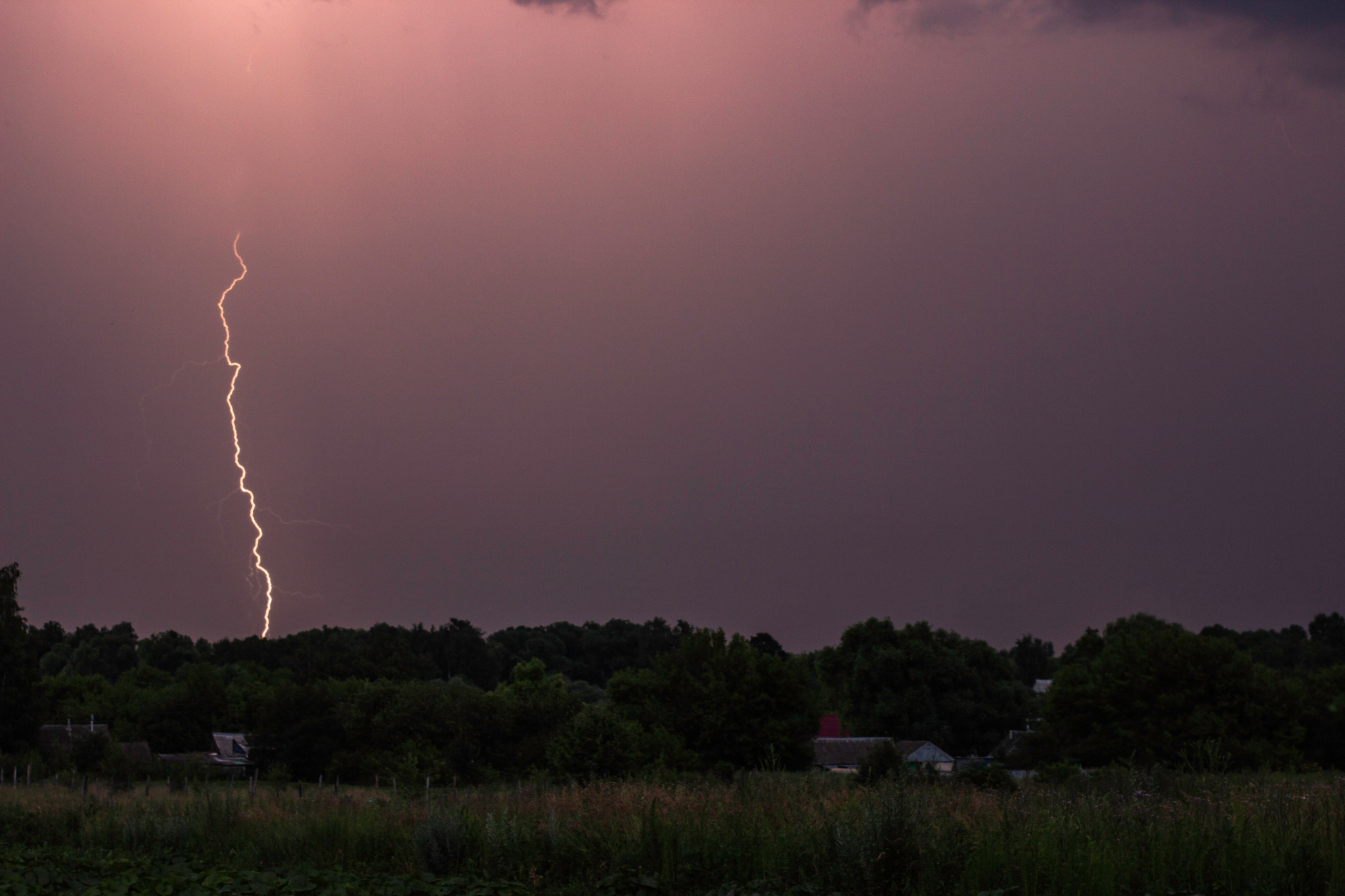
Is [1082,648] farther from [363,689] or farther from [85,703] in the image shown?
[85,703]

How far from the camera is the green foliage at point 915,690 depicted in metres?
89.8

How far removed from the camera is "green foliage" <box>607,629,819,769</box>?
169ft

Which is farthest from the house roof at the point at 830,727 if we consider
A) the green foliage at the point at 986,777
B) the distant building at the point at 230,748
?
the green foliage at the point at 986,777

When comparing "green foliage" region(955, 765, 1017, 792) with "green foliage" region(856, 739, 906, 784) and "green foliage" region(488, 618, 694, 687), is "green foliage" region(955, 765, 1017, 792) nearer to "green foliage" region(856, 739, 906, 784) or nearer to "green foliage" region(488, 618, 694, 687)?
"green foliage" region(856, 739, 906, 784)

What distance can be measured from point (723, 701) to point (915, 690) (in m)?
42.1

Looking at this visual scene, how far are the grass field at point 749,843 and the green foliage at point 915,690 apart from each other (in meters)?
72.7

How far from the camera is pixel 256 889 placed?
12.7 meters

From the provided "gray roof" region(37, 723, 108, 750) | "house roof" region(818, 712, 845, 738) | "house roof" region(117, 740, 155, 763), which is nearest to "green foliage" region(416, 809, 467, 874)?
"house roof" region(117, 740, 155, 763)

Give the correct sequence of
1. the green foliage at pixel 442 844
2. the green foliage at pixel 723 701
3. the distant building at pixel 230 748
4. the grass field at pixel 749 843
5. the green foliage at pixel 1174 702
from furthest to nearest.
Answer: the distant building at pixel 230 748
the green foliage at pixel 1174 702
the green foliage at pixel 723 701
the green foliage at pixel 442 844
the grass field at pixel 749 843

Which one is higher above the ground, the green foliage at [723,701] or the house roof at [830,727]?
the green foliage at [723,701]

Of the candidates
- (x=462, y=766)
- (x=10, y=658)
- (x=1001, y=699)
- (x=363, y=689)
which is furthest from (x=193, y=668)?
(x=1001, y=699)

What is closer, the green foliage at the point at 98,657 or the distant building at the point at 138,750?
the distant building at the point at 138,750

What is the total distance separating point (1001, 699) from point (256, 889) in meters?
91.0

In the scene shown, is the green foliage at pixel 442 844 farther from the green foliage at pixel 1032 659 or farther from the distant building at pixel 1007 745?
the green foliage at pixel 1032 659
